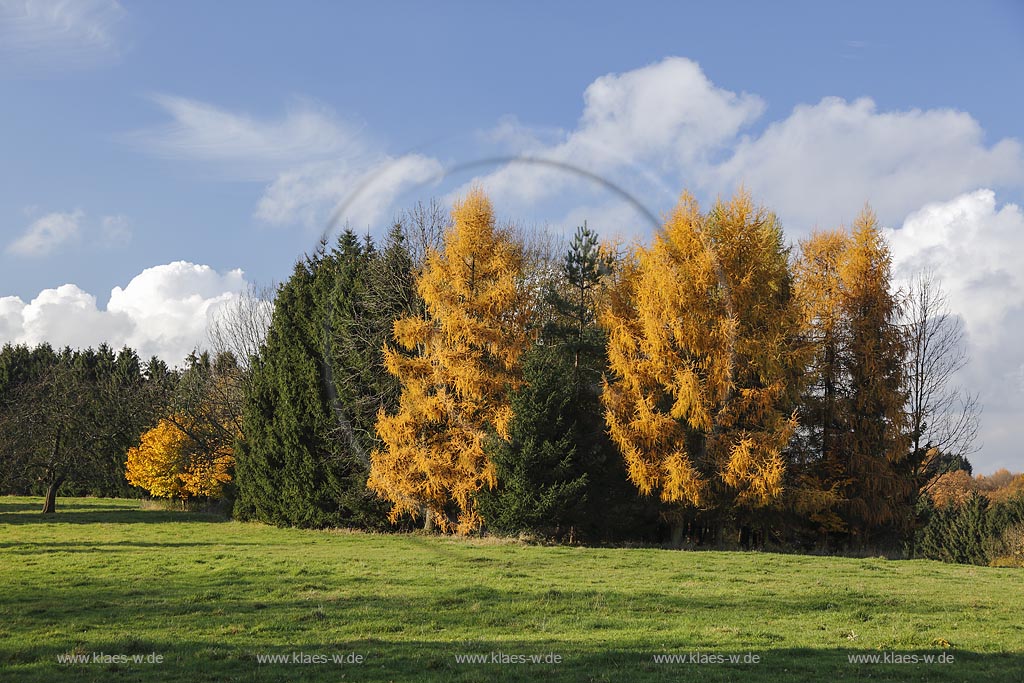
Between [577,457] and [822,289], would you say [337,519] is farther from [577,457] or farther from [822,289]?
[822,289]

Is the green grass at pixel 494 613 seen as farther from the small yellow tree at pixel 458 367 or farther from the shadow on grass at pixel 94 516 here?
the shadow on grass at pixel 94 516

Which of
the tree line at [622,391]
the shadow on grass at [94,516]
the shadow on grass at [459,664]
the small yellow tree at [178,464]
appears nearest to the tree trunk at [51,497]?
the shadow on grass at [94,516]

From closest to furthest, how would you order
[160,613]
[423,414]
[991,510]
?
[160,613] → [991,510] → [423,414]

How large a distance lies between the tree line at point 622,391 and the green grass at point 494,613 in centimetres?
400

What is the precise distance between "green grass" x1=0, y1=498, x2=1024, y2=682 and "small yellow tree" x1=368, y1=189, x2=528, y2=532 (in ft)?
15.3

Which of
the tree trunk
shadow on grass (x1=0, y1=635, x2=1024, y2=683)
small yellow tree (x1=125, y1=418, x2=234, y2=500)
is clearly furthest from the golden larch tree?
the tree trunk

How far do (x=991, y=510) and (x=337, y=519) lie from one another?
75.1ft

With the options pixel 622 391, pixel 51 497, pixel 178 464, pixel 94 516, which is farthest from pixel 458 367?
pixel 178 464

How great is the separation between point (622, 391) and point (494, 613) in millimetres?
14105

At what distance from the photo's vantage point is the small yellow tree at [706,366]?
25.2m

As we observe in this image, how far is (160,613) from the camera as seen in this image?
1361 centimetres

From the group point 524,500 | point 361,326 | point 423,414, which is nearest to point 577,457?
point 524,500

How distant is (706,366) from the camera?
25703mm

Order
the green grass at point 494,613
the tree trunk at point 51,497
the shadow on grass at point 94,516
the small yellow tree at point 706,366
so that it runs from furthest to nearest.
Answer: the tree trunk at point 51,497 < the shadow on grass at point 94,516 < the small yellow tree at point 706,366 < the green grass at point 494,613
